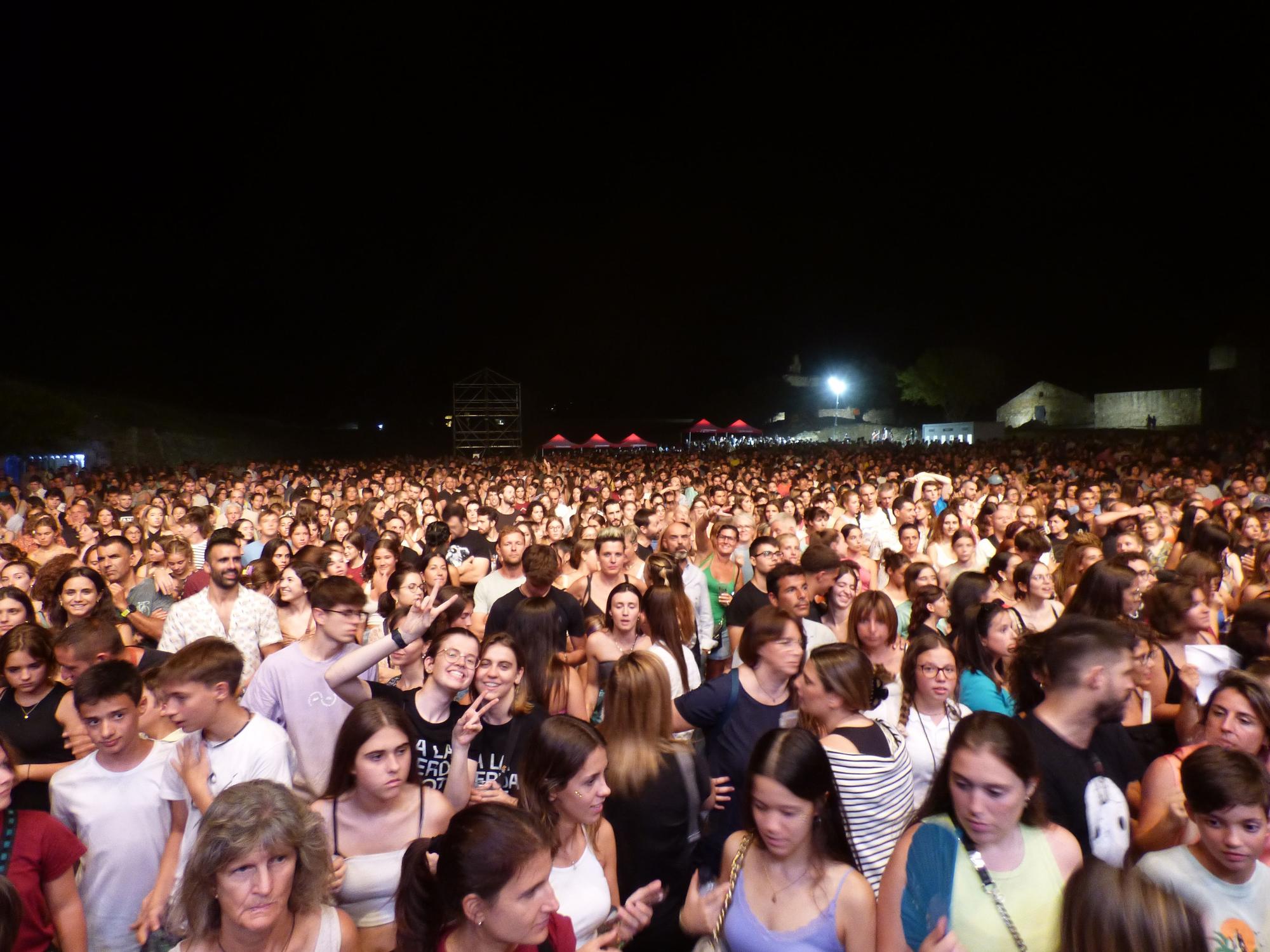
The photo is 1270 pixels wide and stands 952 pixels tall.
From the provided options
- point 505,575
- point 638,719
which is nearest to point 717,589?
point 505,575

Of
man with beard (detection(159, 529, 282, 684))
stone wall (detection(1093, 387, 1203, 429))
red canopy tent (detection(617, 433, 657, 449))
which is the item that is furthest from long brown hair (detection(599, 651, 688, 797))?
stone wall (detection(1093, 387, 1203, 429))

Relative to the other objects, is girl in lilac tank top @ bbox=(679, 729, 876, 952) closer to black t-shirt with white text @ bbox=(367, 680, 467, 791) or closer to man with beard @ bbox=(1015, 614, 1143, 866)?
man with beard @ bbox=(1015, 614, 1143, 866)

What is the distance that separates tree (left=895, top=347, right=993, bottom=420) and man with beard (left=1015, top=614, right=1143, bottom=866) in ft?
229

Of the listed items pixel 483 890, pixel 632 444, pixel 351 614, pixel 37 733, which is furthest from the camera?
pixel 632 444

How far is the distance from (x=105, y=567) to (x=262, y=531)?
8.59ft

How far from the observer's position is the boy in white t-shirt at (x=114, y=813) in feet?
9.43

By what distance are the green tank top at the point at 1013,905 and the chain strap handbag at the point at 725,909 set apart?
0.56 m

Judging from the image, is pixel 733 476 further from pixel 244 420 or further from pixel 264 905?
pixel 244 420

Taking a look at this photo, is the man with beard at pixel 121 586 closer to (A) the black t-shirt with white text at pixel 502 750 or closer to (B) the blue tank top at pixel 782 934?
(A) the black t-shirt with white text at pixel 502 750

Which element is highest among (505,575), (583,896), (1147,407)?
(1147,407)

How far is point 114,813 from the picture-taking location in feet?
9.52

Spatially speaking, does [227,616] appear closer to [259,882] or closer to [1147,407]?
[259,882]

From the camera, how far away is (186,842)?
9.59 ft

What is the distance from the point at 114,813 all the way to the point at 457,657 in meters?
1.28
